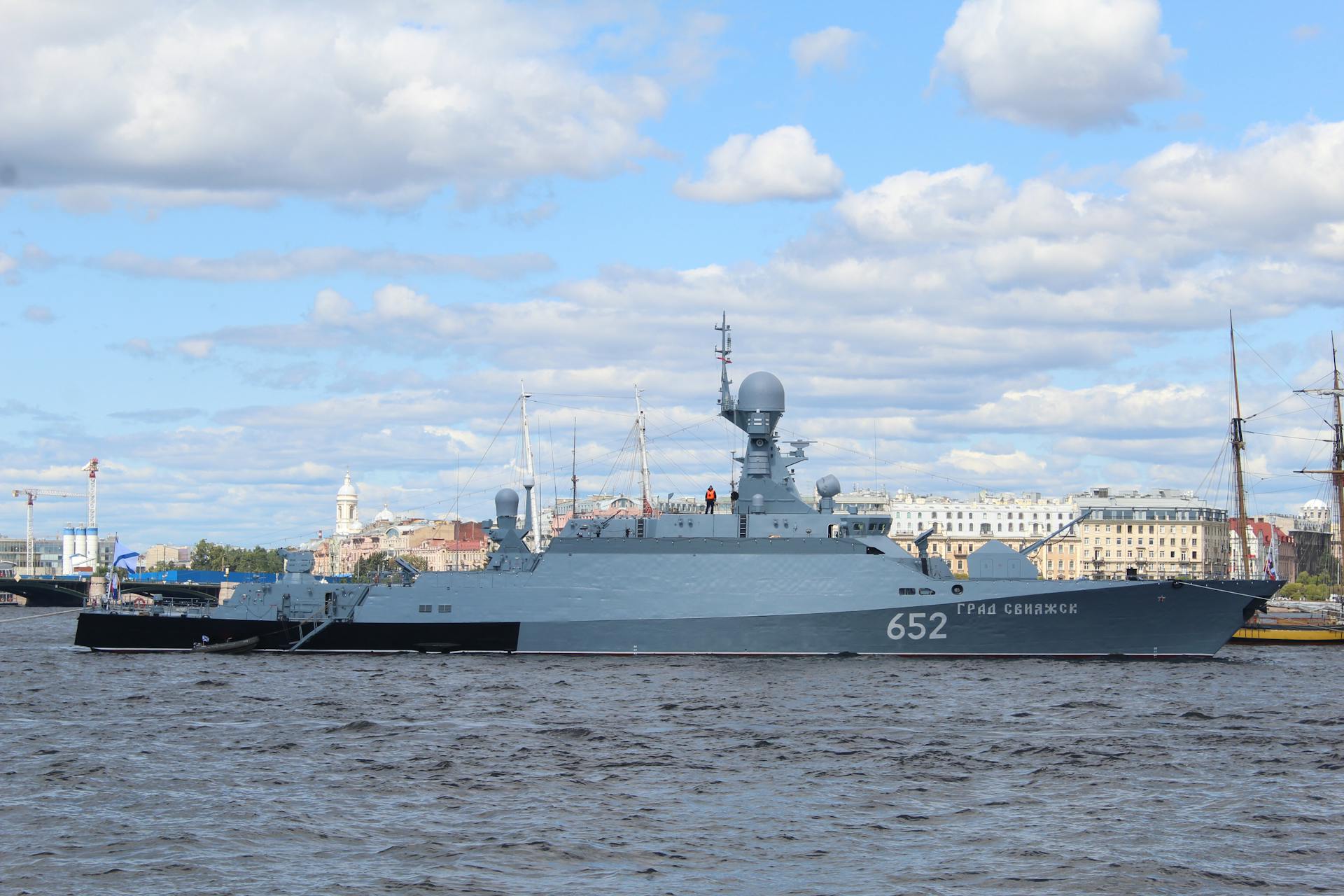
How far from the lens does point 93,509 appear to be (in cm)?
13500

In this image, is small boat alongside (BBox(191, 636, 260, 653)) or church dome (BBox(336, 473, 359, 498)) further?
church dome (BBox(336, 473, 359, 498))

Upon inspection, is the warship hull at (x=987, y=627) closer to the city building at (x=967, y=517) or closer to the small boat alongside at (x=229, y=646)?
the small boat alongside at (x=229, y=646)

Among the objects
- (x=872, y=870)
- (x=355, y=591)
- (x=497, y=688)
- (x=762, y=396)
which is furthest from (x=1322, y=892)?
(x=355, y=591)

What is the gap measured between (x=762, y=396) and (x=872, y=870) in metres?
21.7

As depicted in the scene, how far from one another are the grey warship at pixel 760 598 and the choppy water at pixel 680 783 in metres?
2.00

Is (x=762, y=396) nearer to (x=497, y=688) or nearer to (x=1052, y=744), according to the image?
(x=497, y=688)

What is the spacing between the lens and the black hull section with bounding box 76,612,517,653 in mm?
34281

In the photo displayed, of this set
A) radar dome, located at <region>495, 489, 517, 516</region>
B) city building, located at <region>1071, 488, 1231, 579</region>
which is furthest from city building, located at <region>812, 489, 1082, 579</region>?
radar dome, located at <region>495, 489, 517, 516</region>

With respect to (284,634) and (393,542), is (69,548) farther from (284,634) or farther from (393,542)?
(284,634)

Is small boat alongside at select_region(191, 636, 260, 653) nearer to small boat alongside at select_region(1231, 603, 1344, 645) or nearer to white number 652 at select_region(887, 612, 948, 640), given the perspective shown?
white number 652 at select_region(887, 612, 948, 640)

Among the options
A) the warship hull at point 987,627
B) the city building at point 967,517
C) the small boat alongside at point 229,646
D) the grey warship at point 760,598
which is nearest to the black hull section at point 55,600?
the city building at point 967,517

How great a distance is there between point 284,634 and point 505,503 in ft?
21.7

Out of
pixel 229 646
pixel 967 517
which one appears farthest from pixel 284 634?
pixel 967 517

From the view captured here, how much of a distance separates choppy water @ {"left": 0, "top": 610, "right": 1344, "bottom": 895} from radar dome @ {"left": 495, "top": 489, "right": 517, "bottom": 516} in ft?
23.4
